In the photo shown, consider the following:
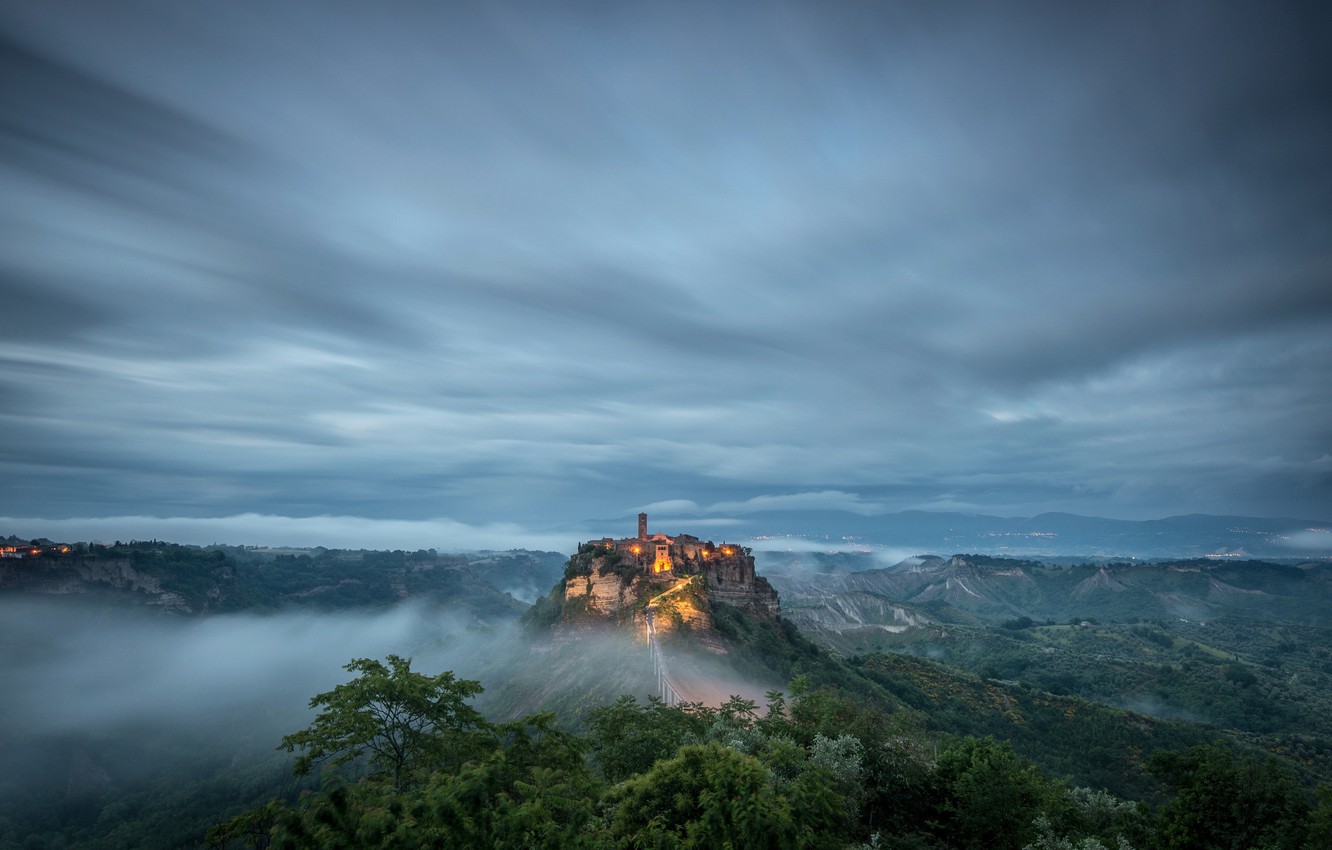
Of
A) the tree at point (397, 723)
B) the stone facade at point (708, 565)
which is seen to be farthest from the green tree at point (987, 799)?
the stone facade at point (708, 565)

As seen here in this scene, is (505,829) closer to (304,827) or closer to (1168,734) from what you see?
(304,827)

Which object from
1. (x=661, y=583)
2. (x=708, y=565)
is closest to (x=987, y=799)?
(x=661, y=583)

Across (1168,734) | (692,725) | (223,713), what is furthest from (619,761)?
(223,713)

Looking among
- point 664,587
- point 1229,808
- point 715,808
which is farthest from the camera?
point 664,587

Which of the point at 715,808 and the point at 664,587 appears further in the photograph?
the point at 664,587

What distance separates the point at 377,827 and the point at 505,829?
3564 mm

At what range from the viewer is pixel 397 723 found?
30531 mm

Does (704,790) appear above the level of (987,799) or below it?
above

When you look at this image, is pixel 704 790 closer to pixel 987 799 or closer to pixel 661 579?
pixel 987 799

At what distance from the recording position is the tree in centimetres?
2753

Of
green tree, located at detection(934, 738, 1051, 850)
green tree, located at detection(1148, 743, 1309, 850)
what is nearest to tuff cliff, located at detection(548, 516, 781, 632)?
green tree, located at detection(934, 738, 1051, 850)

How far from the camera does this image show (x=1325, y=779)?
97.8 metres

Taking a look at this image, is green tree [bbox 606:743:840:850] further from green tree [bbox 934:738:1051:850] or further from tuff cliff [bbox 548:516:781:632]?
tuff cliff [bbox 548:516:781:632]

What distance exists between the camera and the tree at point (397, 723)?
2753cm
